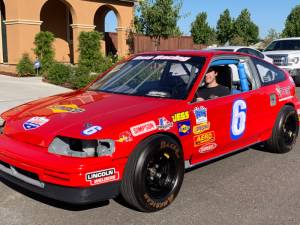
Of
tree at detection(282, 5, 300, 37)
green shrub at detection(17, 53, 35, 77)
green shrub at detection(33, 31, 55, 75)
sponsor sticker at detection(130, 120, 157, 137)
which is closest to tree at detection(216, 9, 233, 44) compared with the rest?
tree at detection(282, 5, 300, 37)

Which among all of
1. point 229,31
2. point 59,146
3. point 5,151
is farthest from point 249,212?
point 229,31

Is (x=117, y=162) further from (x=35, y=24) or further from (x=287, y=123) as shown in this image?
(x=35, y=24)

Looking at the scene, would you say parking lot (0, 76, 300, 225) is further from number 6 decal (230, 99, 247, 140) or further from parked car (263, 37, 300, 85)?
parked car (263, 37, 300, 85)

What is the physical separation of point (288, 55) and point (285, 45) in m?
1.65

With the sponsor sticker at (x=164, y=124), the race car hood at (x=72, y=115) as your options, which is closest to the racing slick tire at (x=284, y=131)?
the race car hood at (x=72, y=115)

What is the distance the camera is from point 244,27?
46469mm

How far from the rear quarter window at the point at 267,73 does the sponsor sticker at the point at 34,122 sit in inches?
119

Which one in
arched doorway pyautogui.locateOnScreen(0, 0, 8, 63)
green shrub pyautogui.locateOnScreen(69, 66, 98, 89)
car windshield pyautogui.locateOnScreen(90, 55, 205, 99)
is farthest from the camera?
arched doorway pyautogui.locateOnScreen(0, 0, 8, 63)

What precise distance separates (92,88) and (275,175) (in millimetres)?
2506

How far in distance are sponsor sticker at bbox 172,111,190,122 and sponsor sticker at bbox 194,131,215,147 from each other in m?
0.26

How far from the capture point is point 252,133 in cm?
546

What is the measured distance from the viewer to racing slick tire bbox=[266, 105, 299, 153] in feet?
19.6

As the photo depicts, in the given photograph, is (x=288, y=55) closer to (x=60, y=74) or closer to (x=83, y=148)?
(x=60, y=74)

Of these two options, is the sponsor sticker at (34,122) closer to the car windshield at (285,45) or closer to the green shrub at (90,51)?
the green shrub at (90,51)
